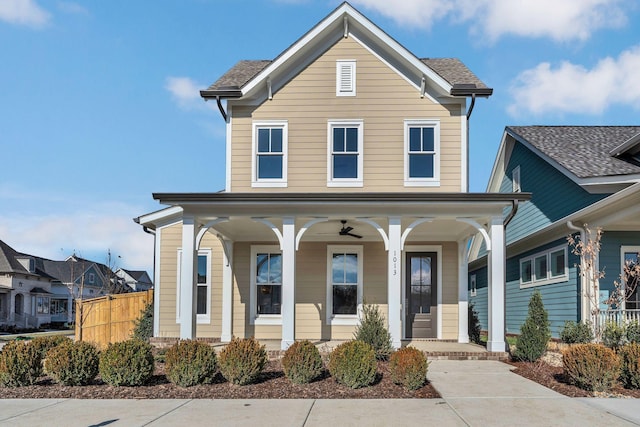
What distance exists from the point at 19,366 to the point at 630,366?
31.0ft

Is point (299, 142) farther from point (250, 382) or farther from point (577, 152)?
point (577, 152)

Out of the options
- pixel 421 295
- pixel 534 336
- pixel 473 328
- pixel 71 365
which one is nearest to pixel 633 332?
pixel 534 336

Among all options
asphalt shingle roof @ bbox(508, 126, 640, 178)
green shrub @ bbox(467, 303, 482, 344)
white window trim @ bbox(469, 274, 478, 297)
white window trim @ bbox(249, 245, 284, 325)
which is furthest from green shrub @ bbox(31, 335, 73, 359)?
white window trim @ bbox(469, 274, 478, 297)

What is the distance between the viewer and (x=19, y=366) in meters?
9.20

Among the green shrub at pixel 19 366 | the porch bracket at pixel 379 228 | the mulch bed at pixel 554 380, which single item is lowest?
the mulch bed at pixel 554 380

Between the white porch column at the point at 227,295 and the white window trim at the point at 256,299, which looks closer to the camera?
the white porch column at the point at 227,295

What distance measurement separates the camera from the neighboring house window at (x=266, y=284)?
1493 centimetres

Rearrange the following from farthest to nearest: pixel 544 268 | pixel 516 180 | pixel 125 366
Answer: pixel 516 180 → pixel 544 268 → pixel 125 366

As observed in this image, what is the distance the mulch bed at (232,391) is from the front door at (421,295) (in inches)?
222

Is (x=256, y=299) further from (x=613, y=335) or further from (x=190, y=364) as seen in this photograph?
(x=613, y=335)

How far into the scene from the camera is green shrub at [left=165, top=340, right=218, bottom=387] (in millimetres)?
8891

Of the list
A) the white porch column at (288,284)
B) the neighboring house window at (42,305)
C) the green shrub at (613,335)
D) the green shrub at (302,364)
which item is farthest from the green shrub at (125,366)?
the neighboring house window at (42,305)

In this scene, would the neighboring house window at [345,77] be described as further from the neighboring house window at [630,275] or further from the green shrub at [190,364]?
the green shrub at [190,364]

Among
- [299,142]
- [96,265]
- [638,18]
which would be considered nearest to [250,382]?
[299,142]
